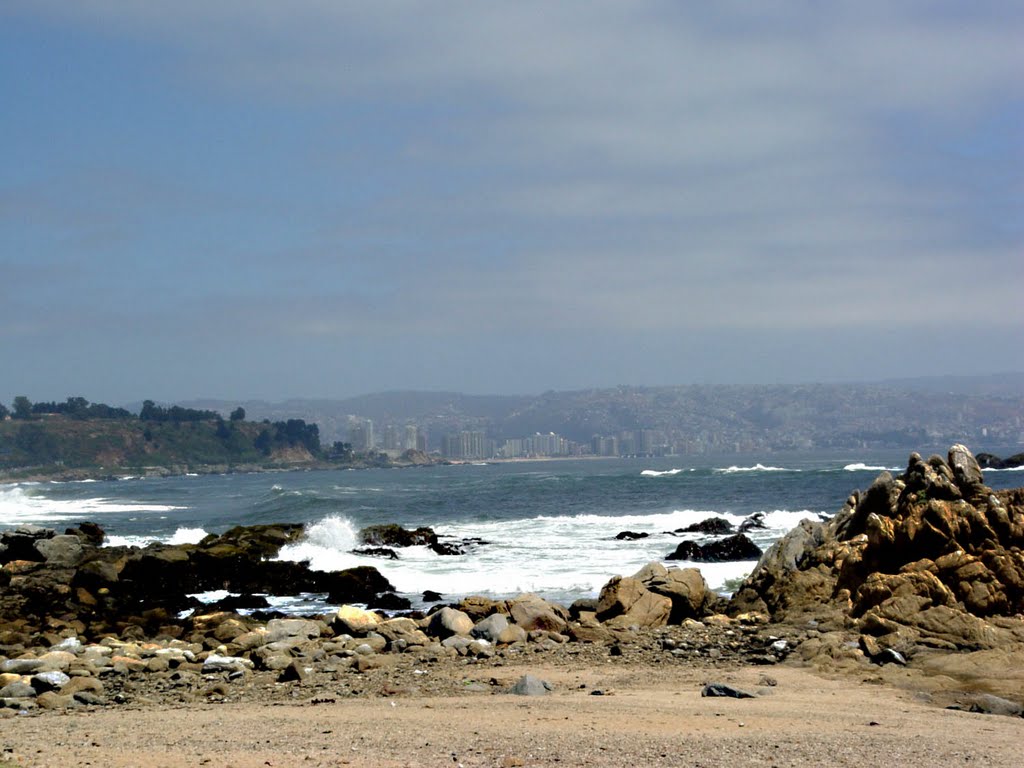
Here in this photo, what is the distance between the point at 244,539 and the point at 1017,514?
84.1 ft

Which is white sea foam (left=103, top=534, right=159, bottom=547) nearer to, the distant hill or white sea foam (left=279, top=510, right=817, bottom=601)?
white sea foam (left=279, top=510, right=817, bottom=601)

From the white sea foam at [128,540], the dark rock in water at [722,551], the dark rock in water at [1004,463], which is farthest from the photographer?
the dark rock in water at [1004,463]

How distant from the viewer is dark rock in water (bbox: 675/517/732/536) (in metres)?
39.5

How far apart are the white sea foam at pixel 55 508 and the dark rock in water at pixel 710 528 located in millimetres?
33441

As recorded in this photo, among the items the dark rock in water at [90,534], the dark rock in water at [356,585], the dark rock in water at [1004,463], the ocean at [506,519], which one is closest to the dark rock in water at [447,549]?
the ocean at [506,519]

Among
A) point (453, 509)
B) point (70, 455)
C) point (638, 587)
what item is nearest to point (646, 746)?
point (638, 587)

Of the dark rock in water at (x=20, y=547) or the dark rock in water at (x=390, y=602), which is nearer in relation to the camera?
the dark rock in water at (x=390, y=602)

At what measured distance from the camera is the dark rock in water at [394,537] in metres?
37.3

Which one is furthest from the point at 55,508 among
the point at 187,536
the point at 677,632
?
the point at 677,632

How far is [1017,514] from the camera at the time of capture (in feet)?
50.6

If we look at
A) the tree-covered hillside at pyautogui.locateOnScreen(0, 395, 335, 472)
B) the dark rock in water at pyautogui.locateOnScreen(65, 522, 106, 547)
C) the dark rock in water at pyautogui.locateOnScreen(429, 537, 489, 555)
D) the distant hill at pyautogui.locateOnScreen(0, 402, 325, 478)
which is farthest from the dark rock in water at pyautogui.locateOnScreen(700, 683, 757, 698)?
the tree-covered hillside at pyautogui.locateOnScreen(0, 395, 335, 472)

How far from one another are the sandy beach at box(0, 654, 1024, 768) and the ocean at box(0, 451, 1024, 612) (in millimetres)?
10038

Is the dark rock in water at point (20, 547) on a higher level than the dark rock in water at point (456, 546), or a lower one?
higher

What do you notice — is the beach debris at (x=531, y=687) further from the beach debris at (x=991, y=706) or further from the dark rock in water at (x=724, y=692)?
the beach debris at (x=991, y=706)
